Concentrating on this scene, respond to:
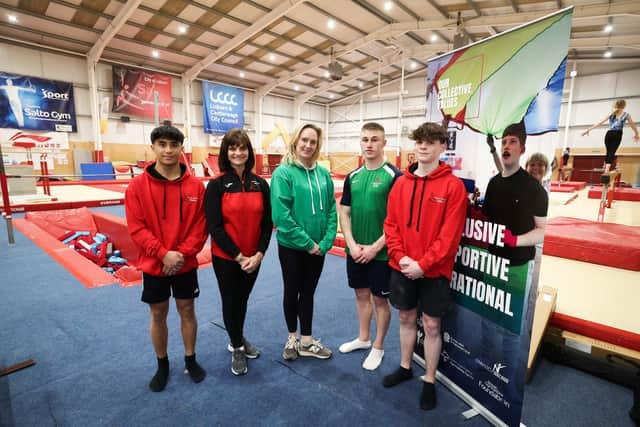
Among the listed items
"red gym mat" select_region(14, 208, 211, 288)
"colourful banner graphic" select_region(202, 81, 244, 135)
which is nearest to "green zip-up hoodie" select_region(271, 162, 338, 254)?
"red gym mat" select_region(14, 208, 211, 288)

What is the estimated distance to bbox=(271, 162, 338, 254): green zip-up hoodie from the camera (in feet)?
6.04

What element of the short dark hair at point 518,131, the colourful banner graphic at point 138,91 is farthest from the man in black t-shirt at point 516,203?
the colourful banner graphic at point 138,91

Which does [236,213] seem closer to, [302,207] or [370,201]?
[302,207]

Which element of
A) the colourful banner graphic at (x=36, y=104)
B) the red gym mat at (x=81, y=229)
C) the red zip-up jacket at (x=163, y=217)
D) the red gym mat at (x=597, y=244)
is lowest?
the red gym mat at (x=81, y=229)

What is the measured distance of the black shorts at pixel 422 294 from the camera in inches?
64.6

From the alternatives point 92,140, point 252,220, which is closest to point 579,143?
point 252,220

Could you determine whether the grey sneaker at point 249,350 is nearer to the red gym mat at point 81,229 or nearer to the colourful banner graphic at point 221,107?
the red gym mat at point 81,229

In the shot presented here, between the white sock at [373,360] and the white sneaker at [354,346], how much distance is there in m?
0.13

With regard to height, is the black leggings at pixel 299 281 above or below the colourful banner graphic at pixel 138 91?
below

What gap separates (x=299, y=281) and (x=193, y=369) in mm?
806

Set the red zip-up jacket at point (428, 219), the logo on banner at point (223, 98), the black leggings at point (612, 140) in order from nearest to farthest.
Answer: the red zip-up jacket at point (428, 219)
the black leggings at point (612, 140)
the logo on banner at point (223, 98)

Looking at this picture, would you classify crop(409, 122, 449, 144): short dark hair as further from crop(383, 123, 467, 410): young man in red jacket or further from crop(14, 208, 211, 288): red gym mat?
crop(14, 208, 211, 288): red gym mat

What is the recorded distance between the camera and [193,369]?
6.15 feet

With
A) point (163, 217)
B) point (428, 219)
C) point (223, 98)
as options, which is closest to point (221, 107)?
point (223, 98)
